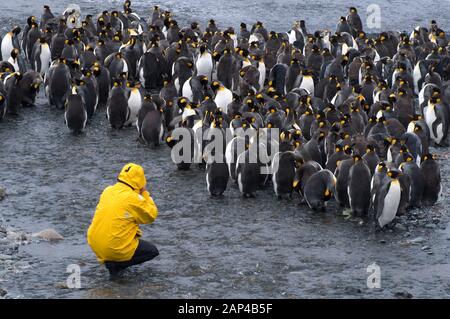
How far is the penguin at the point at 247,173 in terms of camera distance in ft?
49.5

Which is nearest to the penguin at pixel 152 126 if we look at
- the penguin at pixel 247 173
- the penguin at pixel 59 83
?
the penguin at pixel 247 173

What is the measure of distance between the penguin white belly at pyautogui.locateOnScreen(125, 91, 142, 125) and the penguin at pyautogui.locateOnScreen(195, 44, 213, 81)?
8.23 ft

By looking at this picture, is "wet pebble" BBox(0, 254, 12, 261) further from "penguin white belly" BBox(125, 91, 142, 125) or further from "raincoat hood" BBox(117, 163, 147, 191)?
"penguin white belly" BBox(125, 91, 142, 125)

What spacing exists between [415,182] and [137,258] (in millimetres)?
4643

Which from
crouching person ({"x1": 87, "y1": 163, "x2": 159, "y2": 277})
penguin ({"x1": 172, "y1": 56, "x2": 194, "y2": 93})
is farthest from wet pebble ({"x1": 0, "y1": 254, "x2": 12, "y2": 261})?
penguin ({"x1": 172, "y1": 56, "x2": 194, "y2": 93})

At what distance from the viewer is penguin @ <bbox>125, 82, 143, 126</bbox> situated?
733 inches

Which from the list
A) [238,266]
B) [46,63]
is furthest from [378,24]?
[238,266]

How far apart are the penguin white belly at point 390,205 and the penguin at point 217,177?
2.46m

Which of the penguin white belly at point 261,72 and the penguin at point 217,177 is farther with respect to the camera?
the penguin white belly at point 261,72

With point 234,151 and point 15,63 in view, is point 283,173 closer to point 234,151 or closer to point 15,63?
point 234,151

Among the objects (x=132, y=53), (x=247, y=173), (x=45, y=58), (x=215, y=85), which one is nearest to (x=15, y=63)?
(x=45, y=58)

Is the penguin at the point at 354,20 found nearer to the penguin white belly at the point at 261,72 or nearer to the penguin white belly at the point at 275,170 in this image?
the penguin white belly at the point at 261,72

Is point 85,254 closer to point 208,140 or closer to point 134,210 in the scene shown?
point 134,210
